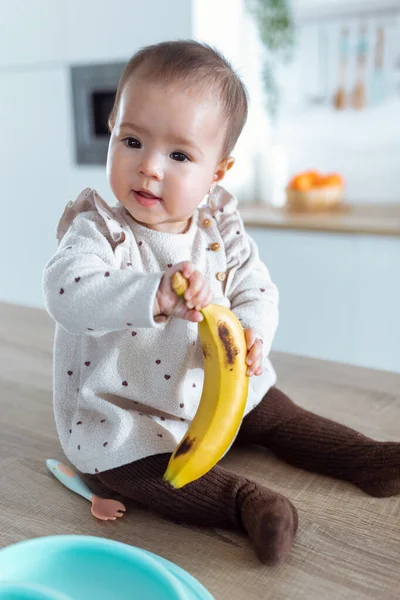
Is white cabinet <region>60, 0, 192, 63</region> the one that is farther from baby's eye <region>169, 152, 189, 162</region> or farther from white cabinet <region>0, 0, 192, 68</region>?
baby's eye <region>169, 152, 189, 162</region>

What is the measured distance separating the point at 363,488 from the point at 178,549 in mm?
243

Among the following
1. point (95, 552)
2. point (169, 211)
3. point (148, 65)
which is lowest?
point (95, 552)

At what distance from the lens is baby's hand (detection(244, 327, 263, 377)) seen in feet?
2.52

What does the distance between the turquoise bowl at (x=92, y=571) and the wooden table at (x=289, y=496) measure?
0.07 meters

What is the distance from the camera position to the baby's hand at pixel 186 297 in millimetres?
661

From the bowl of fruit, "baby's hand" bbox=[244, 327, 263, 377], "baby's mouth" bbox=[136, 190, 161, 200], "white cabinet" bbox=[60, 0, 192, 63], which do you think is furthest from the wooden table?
"white cabinet" bbox=[60, 0, 192, 63]

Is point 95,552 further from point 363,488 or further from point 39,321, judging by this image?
point 39,321

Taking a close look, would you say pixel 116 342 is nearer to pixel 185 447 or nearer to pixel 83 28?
pixel 185 447

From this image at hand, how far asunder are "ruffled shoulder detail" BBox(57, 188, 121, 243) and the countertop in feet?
4.61

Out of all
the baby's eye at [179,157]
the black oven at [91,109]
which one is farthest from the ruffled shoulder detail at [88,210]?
the black oven at [91,109]

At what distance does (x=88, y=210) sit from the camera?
32.9 inches

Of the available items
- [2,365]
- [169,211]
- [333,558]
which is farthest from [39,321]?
[333,558]

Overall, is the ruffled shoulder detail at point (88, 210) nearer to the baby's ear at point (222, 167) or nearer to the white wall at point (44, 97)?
the baby's ear at point (222, 167)

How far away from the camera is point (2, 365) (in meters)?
1.11
